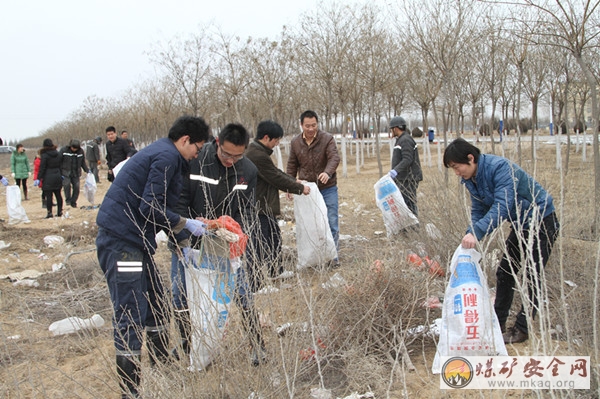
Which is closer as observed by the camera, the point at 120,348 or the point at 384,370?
the point at 120,348

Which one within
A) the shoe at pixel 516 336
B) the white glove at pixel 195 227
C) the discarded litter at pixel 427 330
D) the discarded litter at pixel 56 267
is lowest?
the discarded litter at pixel 56 267

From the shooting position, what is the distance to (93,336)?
5.69ft

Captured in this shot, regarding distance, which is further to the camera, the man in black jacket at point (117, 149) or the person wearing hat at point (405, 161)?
the man in black jacket at point (117, 149)

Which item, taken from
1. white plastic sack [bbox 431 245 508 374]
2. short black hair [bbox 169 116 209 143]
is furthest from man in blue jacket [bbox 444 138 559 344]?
short black hair [bbox 169 116 209 143]

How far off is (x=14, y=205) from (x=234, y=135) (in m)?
6.97

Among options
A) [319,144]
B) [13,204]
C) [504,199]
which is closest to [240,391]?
[504,199]

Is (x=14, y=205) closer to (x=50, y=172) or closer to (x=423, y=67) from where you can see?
(x=50, y=172)

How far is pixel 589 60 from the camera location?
891 centimetres

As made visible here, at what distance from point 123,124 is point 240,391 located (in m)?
30.1

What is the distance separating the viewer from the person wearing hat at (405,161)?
17.1ft

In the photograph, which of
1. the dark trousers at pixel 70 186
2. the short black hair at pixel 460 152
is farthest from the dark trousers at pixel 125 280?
the dark trousers at pixel 70 186

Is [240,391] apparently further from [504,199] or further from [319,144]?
[319,144]

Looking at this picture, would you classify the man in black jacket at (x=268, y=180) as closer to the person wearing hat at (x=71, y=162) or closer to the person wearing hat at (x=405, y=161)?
the person wearing hat at (x=405, y=161)

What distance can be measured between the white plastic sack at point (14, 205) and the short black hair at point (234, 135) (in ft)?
21.8
